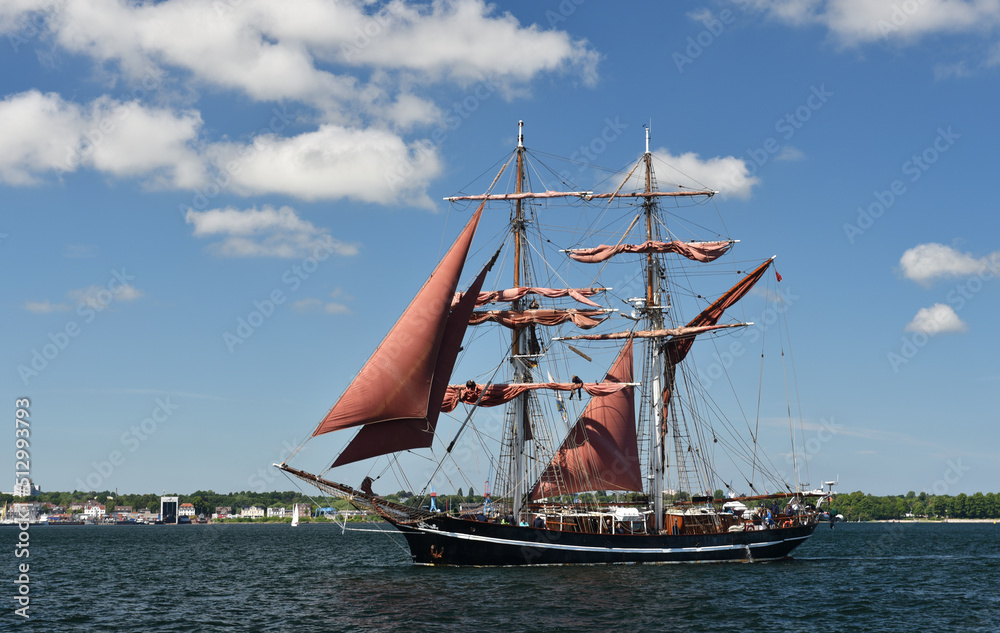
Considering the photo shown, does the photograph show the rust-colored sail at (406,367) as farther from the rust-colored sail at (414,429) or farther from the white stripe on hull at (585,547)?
the white stripe on hull at (585,547)

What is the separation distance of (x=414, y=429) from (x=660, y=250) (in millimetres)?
23265

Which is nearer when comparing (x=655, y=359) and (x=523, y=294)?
(x=523, y=294)

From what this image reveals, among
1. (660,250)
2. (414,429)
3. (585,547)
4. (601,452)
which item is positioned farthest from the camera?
(660,250)

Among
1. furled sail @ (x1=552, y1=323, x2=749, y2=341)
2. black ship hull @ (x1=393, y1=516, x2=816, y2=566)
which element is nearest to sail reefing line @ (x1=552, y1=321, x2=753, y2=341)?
furled sail @ (x1=552, y1=323, x2=749, y2=341)

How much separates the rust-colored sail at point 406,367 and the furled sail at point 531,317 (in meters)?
8.34

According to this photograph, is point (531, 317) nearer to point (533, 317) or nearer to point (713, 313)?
point (533, 317)

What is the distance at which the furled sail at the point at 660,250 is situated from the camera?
5894cm

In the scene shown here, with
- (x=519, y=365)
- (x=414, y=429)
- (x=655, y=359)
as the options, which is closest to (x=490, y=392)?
(x=519, y=365)

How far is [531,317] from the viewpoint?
5306 centimetres

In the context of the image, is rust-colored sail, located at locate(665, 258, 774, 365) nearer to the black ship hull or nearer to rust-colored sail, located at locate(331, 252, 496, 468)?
the black ship hull

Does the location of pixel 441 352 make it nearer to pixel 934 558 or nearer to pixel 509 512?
pixel 509 512

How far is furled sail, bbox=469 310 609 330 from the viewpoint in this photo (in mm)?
53062

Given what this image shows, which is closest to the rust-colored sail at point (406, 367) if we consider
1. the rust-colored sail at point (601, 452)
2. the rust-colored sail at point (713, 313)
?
the rust-colored sail at point (601, 452)

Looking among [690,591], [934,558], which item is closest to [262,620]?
[690,591]
